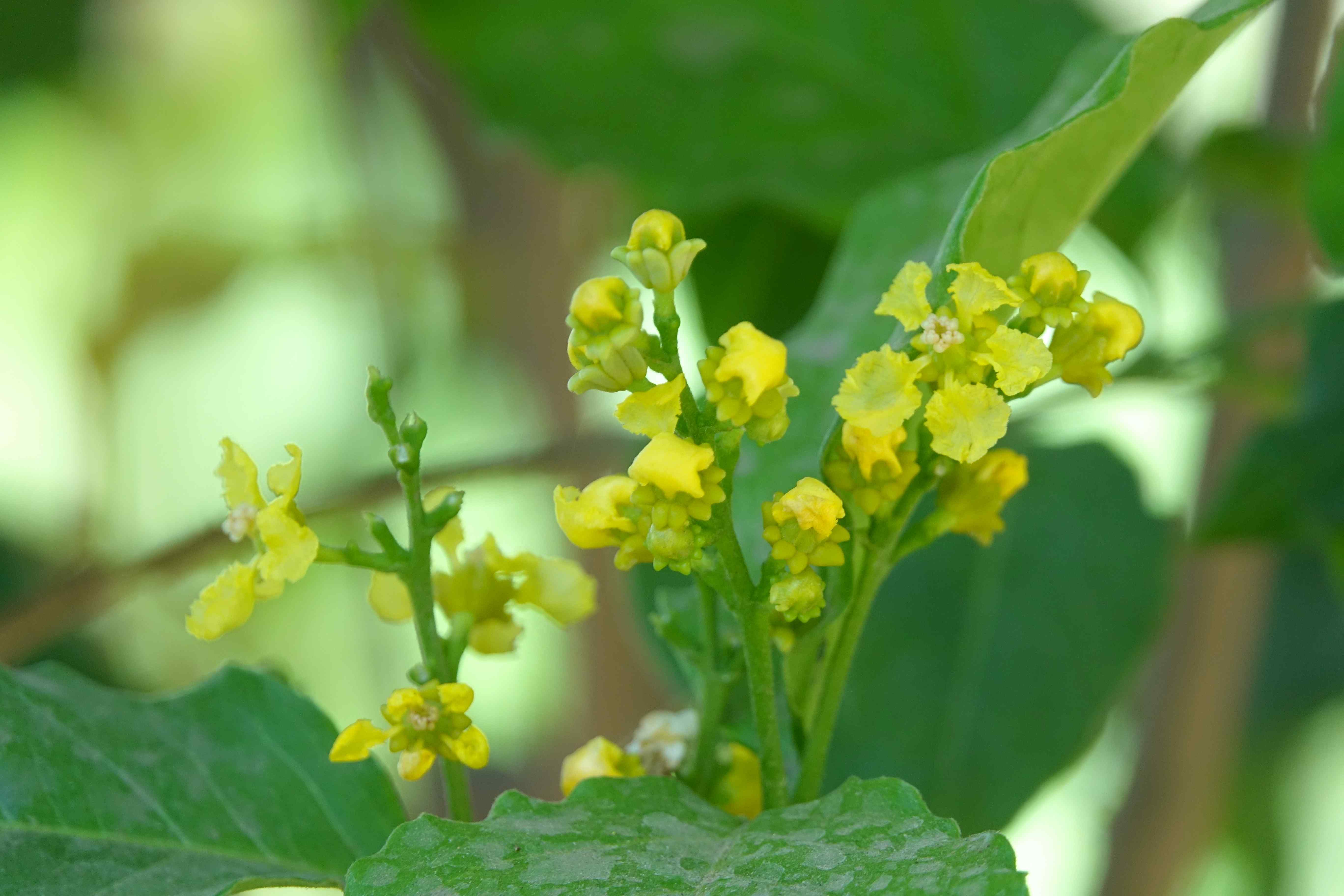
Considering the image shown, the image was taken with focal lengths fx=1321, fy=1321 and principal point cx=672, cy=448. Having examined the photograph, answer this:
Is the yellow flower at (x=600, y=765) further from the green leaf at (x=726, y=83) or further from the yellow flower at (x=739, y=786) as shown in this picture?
the green leaf at (x=726, y=83)

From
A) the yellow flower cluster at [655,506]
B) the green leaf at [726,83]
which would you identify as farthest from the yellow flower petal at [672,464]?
the green leaf at [726,83]

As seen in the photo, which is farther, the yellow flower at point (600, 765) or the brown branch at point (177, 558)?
the brown branch at point (177, 558)

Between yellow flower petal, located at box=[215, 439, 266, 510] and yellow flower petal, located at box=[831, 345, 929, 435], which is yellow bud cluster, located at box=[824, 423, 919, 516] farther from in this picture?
yellow flower petal, located at box=[215, 439, 266, 510]

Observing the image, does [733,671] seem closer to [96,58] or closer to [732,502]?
[732,502]

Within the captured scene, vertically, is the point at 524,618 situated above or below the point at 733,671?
above

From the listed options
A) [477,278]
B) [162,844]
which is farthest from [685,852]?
[477,278]

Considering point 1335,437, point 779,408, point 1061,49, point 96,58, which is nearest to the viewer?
point 779,408

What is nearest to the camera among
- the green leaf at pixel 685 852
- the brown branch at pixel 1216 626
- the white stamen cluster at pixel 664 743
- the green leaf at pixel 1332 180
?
the green leaf at pixel 685 852

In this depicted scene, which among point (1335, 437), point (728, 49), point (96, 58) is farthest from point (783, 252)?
point (96, 58)
